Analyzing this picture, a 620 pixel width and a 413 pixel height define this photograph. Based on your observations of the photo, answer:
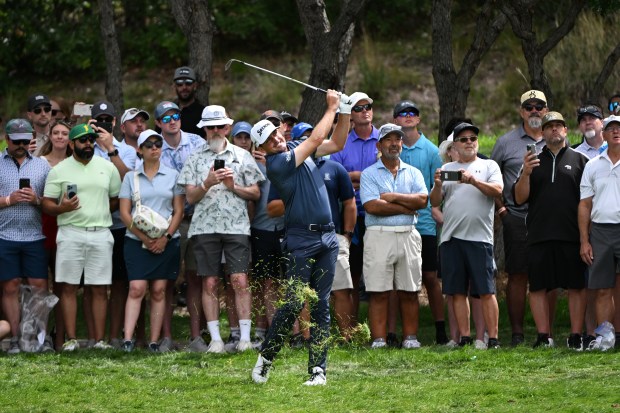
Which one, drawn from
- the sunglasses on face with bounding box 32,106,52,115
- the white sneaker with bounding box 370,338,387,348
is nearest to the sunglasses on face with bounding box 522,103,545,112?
the white sneaker with bounding box 370,338,387,348

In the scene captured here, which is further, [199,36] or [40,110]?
[199,36]

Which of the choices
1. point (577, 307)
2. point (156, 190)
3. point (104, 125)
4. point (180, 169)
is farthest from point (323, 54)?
point (577, 307)

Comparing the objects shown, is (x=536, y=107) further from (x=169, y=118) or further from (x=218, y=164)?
(x=169, y=118)

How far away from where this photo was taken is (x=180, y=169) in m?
13.9

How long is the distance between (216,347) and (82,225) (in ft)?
5.89

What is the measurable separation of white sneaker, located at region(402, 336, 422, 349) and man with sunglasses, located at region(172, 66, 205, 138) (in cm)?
328

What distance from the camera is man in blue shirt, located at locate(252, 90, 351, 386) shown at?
11.0 m

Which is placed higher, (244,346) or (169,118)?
(169,118)

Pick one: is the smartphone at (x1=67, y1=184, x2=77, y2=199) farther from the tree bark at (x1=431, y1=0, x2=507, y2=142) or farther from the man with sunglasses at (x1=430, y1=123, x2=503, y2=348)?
the tree bark at (x1=431, y1=0, x2=507, y2=142)

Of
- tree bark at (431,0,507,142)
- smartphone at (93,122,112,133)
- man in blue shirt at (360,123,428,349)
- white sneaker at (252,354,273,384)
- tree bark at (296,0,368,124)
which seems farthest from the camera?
tree bark at (431,0,507,142)

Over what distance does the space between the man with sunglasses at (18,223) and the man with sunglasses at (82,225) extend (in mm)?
194

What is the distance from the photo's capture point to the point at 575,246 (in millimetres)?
12883

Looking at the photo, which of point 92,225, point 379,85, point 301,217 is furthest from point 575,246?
point 379,85

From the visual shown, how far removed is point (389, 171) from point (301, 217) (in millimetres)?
2343
